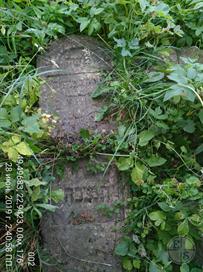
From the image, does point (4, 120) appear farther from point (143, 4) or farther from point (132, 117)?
point (143, 4)

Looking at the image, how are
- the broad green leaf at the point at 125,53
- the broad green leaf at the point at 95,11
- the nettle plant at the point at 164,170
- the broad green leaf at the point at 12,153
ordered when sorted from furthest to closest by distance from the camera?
the broad green leaf at the point at 95,11, the broad green leaf at the point at 125,53, the nettle plant at the point at 164,170, the broad green leaf at the point at 12,153

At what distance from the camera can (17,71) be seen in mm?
2398

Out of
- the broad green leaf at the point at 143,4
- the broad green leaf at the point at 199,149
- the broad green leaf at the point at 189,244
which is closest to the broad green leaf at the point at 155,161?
the broad green leaf at the point at 199,149

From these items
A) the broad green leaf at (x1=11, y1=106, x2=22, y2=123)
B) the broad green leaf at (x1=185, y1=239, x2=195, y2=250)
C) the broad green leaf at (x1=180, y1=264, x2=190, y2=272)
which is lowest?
the broad green leaf at (x1=180, y1=264, x2=190, y2=272)

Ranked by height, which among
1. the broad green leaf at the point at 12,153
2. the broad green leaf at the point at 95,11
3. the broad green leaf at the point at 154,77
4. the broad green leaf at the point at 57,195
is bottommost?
the broad green leaf at the point at 57,195

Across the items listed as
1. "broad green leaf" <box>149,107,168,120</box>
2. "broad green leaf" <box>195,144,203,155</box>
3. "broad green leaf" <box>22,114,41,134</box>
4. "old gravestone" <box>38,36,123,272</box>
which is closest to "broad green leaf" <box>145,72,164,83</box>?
"broad green leaf" <box>149,107,168,120</box>

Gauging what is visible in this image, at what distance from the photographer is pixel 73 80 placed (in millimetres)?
2354

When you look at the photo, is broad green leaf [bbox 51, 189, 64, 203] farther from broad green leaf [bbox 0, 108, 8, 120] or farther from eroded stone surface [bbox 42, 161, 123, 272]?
broad green leaf [bbox 0, 108, 8, 120]

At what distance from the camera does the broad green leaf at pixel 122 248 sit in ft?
6.22

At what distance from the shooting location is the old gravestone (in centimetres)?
193

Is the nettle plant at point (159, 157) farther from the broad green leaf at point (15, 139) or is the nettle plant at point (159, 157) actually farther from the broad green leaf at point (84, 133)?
the broad green leaf at point (15, 139)
